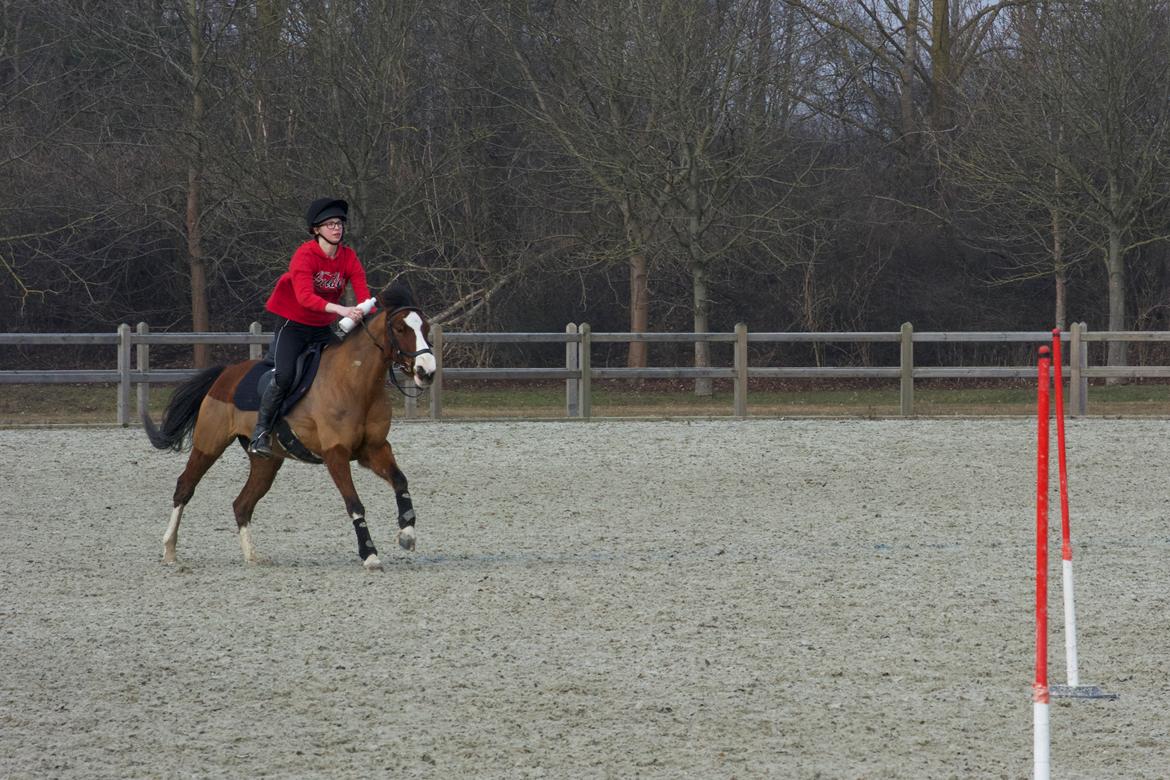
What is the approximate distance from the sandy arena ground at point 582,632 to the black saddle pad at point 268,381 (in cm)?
96

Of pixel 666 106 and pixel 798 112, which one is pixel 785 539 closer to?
pixel 666 106

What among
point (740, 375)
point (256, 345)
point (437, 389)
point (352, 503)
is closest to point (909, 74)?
point (740, 375)

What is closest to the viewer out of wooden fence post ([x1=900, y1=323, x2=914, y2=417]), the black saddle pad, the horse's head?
the horse's head

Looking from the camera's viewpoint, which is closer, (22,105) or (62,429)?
(62,429)

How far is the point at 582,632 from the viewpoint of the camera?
7062 millimetres

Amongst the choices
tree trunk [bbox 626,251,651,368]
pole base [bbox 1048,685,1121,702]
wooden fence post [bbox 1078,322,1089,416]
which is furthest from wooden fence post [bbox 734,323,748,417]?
pole base [bbox 1048,685,1121,702]

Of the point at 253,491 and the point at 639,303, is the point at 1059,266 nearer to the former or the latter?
the point at 639,303

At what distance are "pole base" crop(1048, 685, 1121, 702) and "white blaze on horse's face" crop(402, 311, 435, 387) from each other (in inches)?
154

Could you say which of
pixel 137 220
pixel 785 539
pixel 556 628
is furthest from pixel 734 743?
pixel 137 220

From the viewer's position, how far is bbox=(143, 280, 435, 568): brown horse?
29.1ft

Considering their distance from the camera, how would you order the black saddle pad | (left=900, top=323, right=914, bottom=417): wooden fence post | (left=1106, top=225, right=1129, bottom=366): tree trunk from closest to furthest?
1. the black saddle pad
2. (left=900, top=323, right=914, bottom=417): wooden fence post
3. (left=1106, top=225, right=1129, bottom=366): tree trunk

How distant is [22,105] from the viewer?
2845 cm

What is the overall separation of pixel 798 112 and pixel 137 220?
1339 centimetres

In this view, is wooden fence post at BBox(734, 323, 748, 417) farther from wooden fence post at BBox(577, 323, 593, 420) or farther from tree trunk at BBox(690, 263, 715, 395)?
tree trunk at BBox(690, 263, 715, 395)
